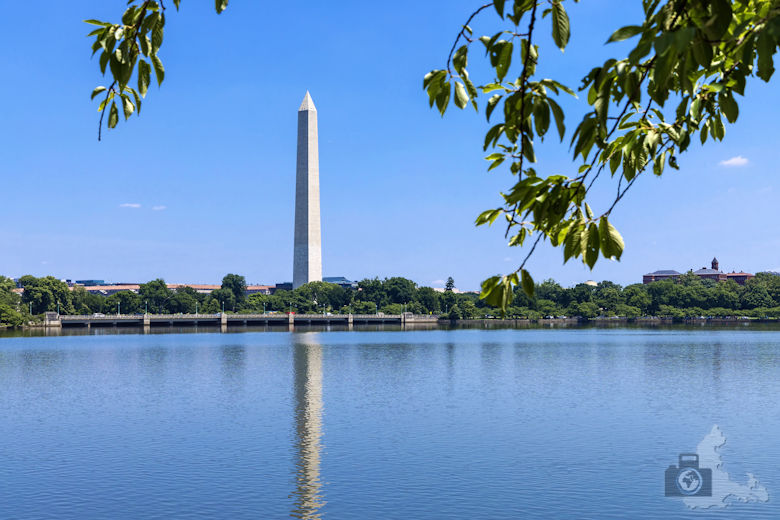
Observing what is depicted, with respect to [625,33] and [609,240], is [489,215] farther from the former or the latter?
[625,33]

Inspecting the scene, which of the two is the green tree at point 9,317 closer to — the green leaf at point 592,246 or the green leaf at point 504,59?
the green leaf at point 504,59

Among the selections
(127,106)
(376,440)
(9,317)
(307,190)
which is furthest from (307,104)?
(127,106)

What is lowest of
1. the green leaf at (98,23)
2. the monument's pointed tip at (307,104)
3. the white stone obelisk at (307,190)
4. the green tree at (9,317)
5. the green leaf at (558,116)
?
the green tree at (9,317)

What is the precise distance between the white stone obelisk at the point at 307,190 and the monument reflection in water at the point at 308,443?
110841 mm

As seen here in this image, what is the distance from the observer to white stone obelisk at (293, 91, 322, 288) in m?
177

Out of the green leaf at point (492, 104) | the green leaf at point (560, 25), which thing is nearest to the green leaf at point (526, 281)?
the green leaf at point (492, 104)

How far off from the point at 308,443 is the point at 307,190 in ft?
479

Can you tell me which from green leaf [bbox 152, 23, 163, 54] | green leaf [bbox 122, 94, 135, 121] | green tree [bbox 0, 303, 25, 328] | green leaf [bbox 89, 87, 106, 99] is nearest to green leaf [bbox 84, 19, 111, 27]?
green leaf [bbox 152, 23, 163, 54]

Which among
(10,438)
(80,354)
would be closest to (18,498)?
(10,438)

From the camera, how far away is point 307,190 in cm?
18025

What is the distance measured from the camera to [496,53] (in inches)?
214

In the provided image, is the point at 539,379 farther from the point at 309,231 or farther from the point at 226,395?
the point at 309,231

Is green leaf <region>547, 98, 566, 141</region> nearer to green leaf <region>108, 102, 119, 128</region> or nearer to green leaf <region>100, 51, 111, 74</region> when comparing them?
green leaf <region>100, 51, 111, 74</region>

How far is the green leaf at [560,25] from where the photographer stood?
4734mm
